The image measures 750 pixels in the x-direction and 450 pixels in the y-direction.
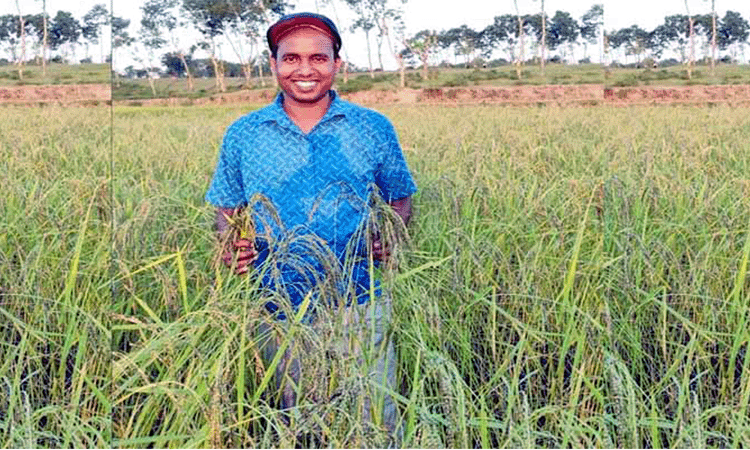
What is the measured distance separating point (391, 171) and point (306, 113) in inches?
9.8

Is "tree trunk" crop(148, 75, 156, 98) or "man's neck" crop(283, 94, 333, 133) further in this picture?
"tree trunk" crop(148, 75, 156, 98)

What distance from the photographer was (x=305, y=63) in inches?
64.4

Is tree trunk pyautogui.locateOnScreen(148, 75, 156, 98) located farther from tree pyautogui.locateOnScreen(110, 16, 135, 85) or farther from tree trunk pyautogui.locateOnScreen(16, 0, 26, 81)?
tree trunk pyautogui.locateOnScreen(16, 0, 26, 81)

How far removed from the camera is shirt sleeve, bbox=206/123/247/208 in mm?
1751

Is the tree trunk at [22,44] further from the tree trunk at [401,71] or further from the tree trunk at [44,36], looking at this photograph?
the tree trunk at [401,71]

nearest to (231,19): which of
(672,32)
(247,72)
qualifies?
(247,72)

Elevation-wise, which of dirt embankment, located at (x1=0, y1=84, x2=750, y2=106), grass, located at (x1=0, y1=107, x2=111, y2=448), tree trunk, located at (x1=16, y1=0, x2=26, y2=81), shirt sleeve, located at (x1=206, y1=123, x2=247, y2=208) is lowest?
grass, located at (x1=0, y1=107, x2=111, y2=448)

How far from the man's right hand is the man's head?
0.33 meters

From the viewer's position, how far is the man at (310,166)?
1.61 m

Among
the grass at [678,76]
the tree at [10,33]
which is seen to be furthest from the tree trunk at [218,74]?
the tree at [10,33]

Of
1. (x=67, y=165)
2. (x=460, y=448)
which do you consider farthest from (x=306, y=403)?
(x=67, y=165)

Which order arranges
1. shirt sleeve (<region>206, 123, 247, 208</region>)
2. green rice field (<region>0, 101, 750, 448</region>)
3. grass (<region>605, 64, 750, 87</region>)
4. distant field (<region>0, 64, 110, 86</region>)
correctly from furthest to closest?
distant field (<region>0, 64, 110, 86</region>) < grass (<region>605, 64, 750, 87</region>) < shirt sleeve (<region>206, 123, 247, 208</region>) < green rice field (<region>0, 101, 750, 448</region>)

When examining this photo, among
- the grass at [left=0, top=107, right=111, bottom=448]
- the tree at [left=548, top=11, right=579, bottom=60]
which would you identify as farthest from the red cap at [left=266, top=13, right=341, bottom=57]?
the tree at [left=548, top=11, right=579, bottom=60]

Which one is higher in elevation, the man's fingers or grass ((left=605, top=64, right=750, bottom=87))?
grass ((left=605, top=64, right=750, bottom=87))
